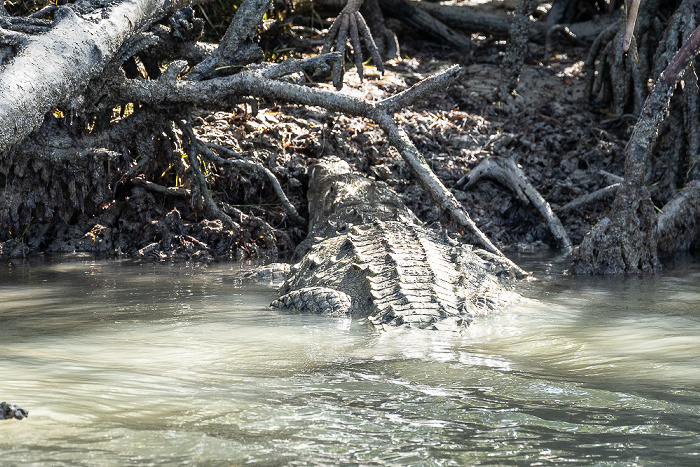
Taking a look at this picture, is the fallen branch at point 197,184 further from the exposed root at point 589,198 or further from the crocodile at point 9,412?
the crocodile at point 9,412

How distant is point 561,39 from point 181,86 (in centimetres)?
658

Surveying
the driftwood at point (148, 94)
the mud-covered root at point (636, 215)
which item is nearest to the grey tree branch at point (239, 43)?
the driftwood at point (148, 94)

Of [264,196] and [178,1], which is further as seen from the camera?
[264,196]

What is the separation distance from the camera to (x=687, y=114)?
24.2 feet

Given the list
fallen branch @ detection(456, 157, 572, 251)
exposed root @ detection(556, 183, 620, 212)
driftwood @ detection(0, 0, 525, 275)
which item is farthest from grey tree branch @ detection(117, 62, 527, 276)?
exposed root @ detection(556, 183, 620, 212)

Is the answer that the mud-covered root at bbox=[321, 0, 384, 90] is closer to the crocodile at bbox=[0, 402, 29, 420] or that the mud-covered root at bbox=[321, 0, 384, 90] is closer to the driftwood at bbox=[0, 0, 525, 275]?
the driftwood at bbox=[0, 0, 525, 275]

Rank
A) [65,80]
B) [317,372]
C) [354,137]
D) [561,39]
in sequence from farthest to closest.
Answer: [561,39] → [354,137] → [65,80] → [317,372]

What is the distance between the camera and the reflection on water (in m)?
2.31

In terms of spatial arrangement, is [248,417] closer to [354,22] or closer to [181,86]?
[181,86]

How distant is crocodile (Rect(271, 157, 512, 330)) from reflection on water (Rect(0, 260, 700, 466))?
0.18m

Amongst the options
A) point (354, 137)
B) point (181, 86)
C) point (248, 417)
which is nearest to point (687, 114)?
point (354, 137)

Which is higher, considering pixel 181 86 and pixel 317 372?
pixel 181 86

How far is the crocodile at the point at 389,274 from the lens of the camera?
4.46 meters

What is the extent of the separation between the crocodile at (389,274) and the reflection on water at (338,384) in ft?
0.58
